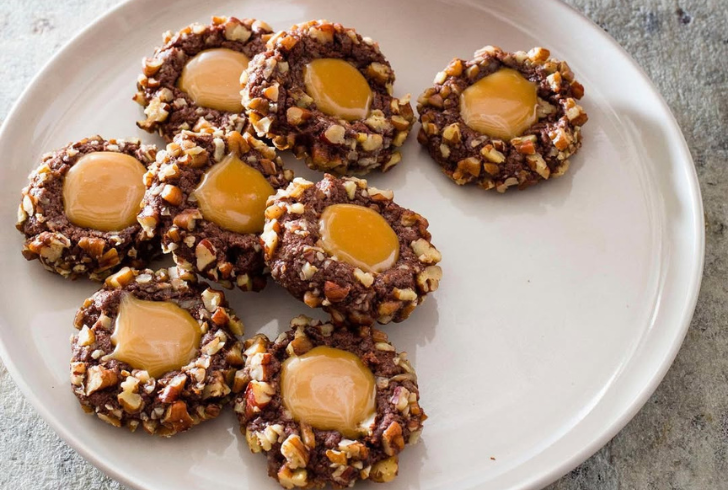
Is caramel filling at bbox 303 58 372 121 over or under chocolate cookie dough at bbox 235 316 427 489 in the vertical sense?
over

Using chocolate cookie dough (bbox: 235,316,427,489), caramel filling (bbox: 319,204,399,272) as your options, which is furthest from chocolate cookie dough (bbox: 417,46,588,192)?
chocolate cookie dough (bbox: 235,316,427,489)

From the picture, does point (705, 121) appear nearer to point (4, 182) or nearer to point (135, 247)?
point (135, 247)

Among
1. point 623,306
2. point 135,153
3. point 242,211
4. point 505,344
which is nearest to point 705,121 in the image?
point 623,306

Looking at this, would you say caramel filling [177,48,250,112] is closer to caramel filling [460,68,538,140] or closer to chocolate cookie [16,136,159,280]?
chocolate cookie [16,136,159,280]

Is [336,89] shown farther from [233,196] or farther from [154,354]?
[154,354]

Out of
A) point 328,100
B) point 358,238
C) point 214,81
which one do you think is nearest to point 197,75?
point 214,81
